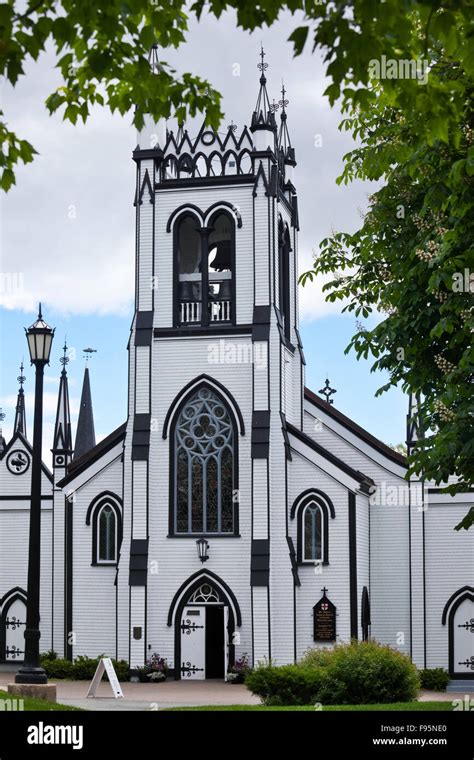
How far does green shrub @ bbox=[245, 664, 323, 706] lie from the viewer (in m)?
21.5

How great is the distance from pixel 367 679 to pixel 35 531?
6.79 m

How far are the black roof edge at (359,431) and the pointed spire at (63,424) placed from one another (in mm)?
7973

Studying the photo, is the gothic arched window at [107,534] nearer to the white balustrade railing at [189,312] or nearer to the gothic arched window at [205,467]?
the gothic arched window at [205,467]

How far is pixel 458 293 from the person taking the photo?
1500cm

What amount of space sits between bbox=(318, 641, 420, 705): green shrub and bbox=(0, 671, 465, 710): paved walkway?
9.55 feet

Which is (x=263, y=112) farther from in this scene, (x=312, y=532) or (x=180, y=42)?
(x=180, y=42)

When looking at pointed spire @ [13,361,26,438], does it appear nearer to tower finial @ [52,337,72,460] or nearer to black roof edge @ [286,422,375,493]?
tower finial @ [52,337,72,460]

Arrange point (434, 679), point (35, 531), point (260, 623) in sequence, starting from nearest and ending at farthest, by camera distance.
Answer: point (35, 531)
point (260, 623)
point (434, 679)

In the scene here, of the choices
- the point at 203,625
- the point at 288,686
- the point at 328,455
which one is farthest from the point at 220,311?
the point at 288,686

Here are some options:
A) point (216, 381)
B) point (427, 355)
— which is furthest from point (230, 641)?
point (427, 355)

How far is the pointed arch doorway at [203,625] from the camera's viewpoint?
1379 inches

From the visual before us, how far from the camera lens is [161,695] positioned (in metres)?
29.1
